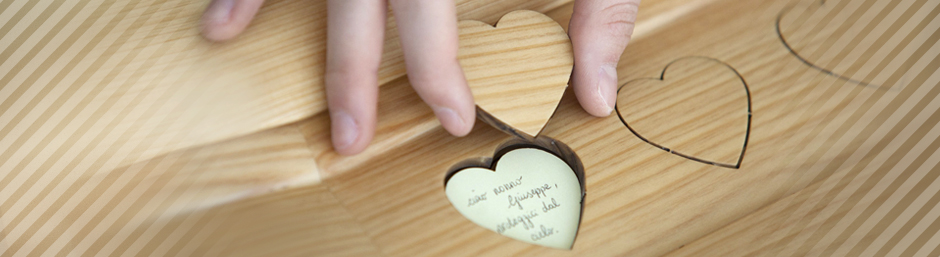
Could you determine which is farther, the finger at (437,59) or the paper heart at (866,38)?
the paper heart at (866,38)

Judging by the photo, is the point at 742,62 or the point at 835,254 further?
the point at 742,62

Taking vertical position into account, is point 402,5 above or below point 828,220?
above

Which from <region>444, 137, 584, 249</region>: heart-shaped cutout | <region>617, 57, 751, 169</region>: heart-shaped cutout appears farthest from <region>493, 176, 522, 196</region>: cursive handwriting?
<region>617, 57, 751, 169</region>: heart-shaped cutout

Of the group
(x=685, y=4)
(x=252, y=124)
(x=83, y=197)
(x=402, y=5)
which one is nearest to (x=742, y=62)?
(x=685, y=4)

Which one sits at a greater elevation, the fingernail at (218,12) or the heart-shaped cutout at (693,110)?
the fingernail at (218,12)

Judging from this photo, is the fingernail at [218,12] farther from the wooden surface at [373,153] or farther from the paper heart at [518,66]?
the paper heart at [518,66]

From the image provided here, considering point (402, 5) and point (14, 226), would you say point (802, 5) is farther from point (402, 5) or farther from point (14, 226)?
point (14, 226)

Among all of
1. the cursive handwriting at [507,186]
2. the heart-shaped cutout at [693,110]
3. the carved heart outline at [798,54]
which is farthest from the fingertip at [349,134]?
the carved heart outline at [798,54]
